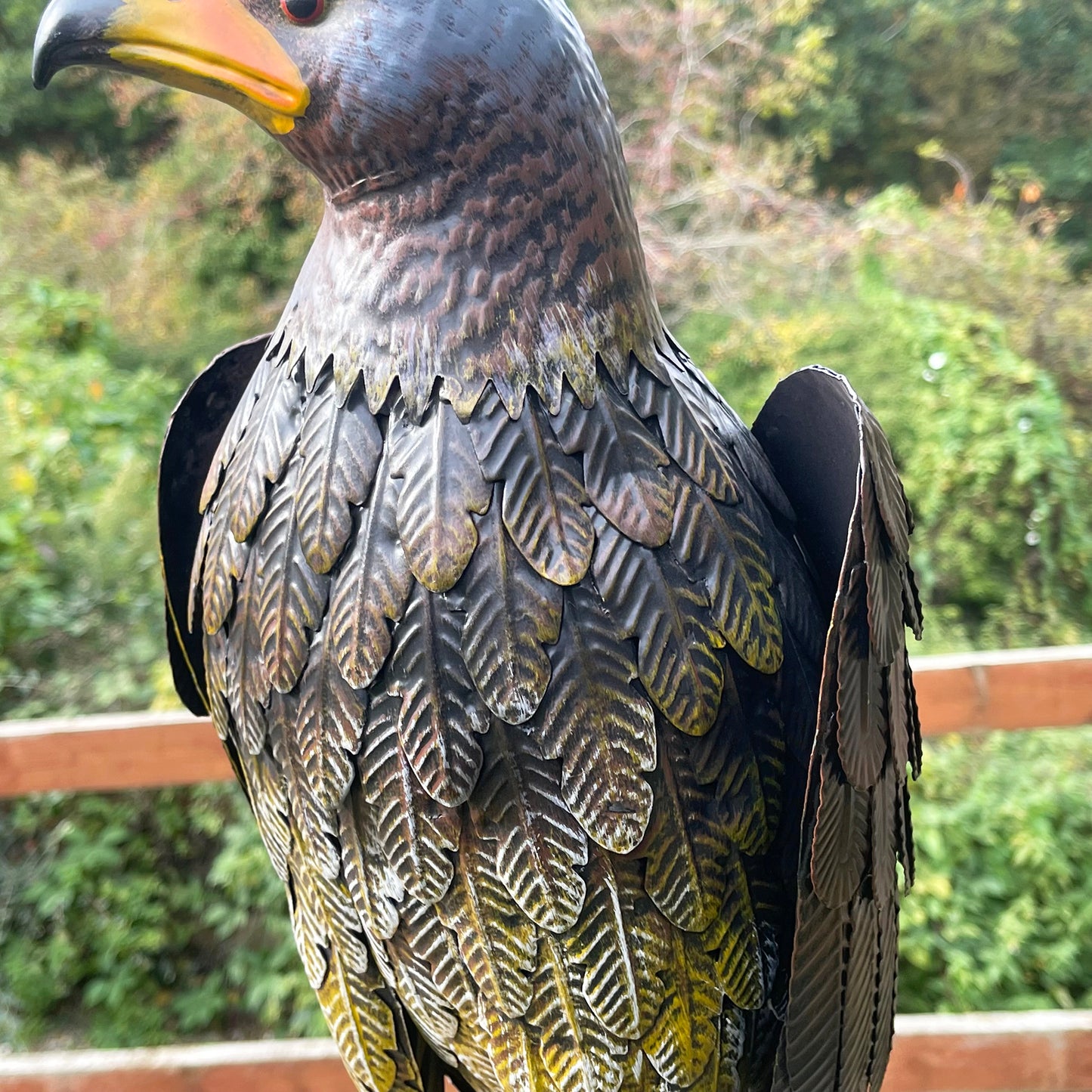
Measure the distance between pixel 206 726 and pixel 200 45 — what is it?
2.97ft

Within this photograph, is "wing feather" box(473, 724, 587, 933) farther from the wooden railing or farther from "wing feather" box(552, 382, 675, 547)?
the wooden railing

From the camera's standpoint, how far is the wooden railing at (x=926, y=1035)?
114 cm

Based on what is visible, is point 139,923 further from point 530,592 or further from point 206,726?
point 530,592

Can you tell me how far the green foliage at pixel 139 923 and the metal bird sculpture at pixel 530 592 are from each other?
4.59 ft

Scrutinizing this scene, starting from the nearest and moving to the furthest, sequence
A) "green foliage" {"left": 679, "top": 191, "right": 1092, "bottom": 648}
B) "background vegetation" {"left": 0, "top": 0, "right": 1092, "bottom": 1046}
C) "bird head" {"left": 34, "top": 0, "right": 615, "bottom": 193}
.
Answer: "bird head" {"left": 34, "top": 0, "right": 615, "bottom": 193} → "background vegetation" {"left": 0, "top": 0, "right": 1092, "bottom": 1046} → "green foliage" {"left": 679, "top": 191, "right": 1092, "bottom": 648}

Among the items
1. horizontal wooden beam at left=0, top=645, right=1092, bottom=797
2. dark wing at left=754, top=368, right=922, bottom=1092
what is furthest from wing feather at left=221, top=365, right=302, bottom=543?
horizontal wooden beam at left=0, top=645, right=1092, bottom=797

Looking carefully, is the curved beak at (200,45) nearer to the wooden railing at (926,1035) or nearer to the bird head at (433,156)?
the bird head at (433,156)

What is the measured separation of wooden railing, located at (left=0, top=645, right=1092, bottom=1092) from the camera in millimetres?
1136

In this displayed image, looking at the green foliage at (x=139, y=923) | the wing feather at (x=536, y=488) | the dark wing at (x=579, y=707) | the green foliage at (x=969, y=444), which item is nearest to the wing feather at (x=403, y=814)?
the dark wing at (x=579, y=707)

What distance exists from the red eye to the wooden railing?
3.05 ft

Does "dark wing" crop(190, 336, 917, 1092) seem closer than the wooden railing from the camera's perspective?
Yes

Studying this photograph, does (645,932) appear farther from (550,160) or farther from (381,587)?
(550,160)

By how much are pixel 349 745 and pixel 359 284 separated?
25 cm

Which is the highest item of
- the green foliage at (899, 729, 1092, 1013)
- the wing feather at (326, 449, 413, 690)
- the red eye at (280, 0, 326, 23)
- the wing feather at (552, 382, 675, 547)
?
the red eye at (280, 0, 326, 23)
